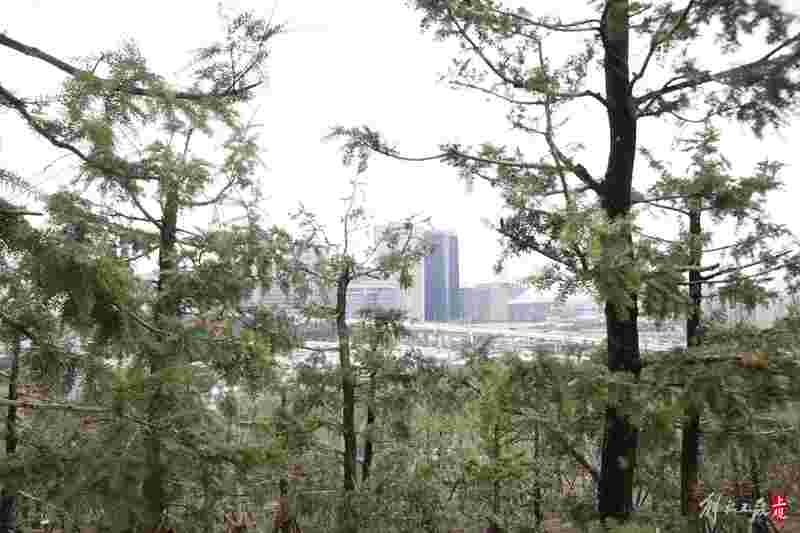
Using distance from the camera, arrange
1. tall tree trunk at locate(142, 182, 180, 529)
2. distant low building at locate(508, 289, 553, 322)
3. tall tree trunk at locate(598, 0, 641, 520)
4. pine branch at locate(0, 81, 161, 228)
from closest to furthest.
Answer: pine branch at locate(0, 81, 161, 228) → tall tree trunk at locate(142, 182, 180, 529) → tall tree trunk at locate(598, 0, 641, 520) → distant low building at locate(508, 289, 553, 322)

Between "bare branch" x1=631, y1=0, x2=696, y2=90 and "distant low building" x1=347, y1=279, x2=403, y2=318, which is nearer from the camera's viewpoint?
"bare branch" x1=631, y1=0, x2=696, y2=90

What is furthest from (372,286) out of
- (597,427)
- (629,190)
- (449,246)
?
(629,190)

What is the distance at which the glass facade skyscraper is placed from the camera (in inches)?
248

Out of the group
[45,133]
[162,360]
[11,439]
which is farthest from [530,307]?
[11,439]

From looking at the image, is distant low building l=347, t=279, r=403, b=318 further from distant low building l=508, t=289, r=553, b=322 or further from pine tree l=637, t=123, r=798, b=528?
pine tree l=637, t=123, r=798, b=528

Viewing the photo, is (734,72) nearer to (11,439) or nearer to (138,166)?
(138,166)

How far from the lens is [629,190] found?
3.06 m

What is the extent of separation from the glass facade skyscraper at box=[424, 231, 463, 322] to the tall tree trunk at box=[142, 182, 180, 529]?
115 inches

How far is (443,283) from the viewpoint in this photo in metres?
6.78

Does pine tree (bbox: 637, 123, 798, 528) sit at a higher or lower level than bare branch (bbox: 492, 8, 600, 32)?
lower

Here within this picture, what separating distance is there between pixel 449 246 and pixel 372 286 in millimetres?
1265

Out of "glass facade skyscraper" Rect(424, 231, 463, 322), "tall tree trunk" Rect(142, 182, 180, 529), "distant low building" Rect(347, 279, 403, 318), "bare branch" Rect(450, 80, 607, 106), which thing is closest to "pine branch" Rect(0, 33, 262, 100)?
"tall tree trunk" Rect(142, 182, 180, 529)

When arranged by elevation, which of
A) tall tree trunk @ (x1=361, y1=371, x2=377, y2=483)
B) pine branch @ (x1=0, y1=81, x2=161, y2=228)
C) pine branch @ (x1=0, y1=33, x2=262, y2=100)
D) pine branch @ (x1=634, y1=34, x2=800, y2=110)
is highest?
pine branch @ (x1=634, y1=34, x2=800, y2=110)

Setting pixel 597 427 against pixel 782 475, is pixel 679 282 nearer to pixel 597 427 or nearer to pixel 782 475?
pixel 597 427
